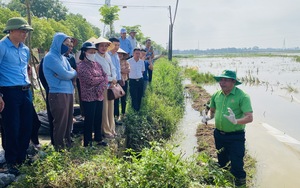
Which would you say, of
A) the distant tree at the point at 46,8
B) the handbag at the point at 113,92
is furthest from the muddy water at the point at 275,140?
the distant tree at the point at 46,8

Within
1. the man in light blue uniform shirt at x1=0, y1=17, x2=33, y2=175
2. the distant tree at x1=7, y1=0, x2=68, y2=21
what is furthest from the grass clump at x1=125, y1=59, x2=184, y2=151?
the distant tree at x1=7, y1=0, x2=68, y2=21

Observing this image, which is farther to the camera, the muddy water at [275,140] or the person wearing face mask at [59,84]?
the muddy water at [275,140]

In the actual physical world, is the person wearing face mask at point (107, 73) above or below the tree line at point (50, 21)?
below

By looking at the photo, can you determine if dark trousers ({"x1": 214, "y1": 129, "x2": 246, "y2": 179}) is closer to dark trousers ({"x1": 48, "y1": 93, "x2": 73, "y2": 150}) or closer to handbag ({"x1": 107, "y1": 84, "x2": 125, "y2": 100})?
handbag ({"x1": 107, "y1": 84, "x2": 125, "y2": 100})

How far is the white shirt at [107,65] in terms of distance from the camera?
445 centimetres

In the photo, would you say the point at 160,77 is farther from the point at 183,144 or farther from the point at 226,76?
the point at 226,76

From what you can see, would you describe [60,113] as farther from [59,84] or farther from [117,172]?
[117,172]

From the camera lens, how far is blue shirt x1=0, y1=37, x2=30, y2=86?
124 inches

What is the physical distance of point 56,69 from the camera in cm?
356

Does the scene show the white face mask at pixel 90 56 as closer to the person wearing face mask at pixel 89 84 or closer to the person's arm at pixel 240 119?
the person wearing face mask at pixel 89 84

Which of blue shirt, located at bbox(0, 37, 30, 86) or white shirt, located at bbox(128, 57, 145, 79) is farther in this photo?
white shirt, located at bbox(128, 57, 145, 79)

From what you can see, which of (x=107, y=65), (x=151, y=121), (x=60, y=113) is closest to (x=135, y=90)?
(x=151, y=121)

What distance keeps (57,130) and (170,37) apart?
77.1 ft

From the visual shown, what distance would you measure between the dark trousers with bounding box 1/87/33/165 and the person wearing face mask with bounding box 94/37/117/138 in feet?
4.48
